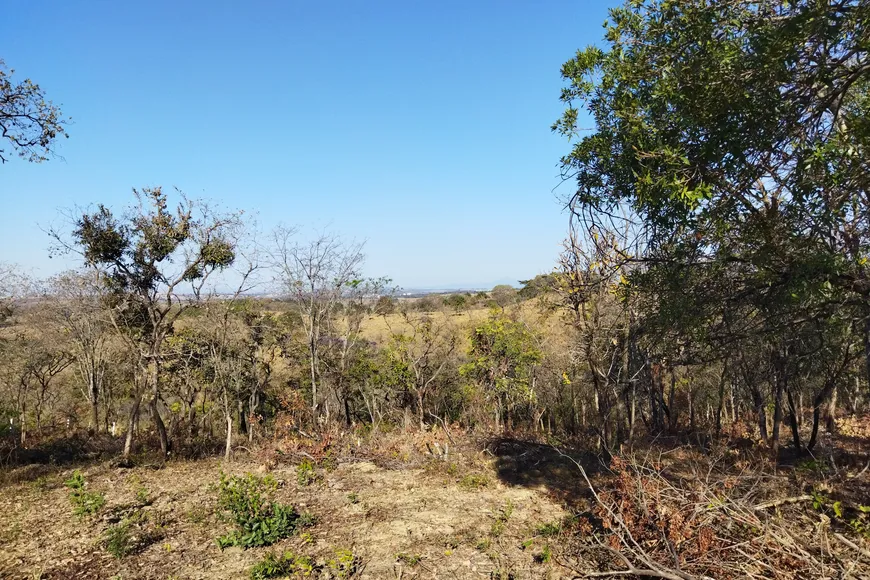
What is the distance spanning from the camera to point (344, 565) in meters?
4.88

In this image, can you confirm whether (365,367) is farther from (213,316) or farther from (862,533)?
(862,533)

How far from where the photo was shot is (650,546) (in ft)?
14.3

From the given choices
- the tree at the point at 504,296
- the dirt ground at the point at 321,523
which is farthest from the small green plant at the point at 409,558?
the tree at the point at 504,296

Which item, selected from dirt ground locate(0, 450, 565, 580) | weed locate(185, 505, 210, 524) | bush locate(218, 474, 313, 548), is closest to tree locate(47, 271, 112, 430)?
dirt ground locate(0, 450, 565, 580)

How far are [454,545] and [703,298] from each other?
3.56 metres

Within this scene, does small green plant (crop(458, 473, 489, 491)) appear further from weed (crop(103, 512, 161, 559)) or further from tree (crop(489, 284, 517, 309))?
tree (crop(489, 284, 517, 309))

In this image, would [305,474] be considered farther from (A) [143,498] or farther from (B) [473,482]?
(B) [473,482]

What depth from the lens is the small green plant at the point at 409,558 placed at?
4980mm

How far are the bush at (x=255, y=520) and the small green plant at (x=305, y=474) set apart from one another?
3.99 ft

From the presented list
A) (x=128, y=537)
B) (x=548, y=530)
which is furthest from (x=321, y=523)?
(x=548, y=530)

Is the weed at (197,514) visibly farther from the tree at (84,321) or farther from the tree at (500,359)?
the tree at (500,359)

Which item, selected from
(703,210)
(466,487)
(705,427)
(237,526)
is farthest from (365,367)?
(703,210)

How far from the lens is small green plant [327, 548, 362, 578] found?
4.72 m

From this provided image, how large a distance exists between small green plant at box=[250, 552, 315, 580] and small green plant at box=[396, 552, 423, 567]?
2.82 ft
